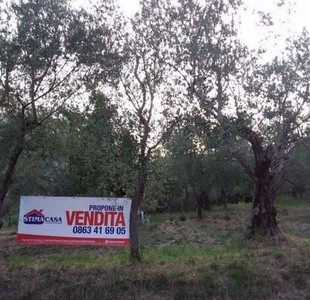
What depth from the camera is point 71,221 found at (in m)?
20.5

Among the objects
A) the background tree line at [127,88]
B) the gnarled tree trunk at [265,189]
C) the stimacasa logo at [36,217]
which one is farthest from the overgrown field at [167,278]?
the stimacasa logo at [36,217]

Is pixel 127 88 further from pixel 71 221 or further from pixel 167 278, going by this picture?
pixel 71 221

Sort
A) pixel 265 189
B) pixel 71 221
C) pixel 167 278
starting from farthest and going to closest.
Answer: pixel 71 221, pixel 265 189, pixel 167 278

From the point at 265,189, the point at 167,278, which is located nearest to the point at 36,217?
the point at 265,189

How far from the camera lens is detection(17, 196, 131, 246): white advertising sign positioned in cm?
1939

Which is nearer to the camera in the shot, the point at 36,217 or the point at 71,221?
the point at 71,221

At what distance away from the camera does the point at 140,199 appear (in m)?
10.9

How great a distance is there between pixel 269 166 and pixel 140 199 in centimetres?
680

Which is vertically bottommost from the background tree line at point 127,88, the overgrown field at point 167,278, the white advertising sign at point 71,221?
the overgrown field at point 167,278

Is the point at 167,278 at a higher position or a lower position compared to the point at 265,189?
lower

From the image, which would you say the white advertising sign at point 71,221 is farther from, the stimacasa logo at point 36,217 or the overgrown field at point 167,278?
Result: the overgrown field at point 167,278

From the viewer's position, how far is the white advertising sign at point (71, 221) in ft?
63.6

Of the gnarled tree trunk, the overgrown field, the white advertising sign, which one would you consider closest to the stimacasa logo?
the white advertising sign

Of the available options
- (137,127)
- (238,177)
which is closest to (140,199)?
(137,127)
